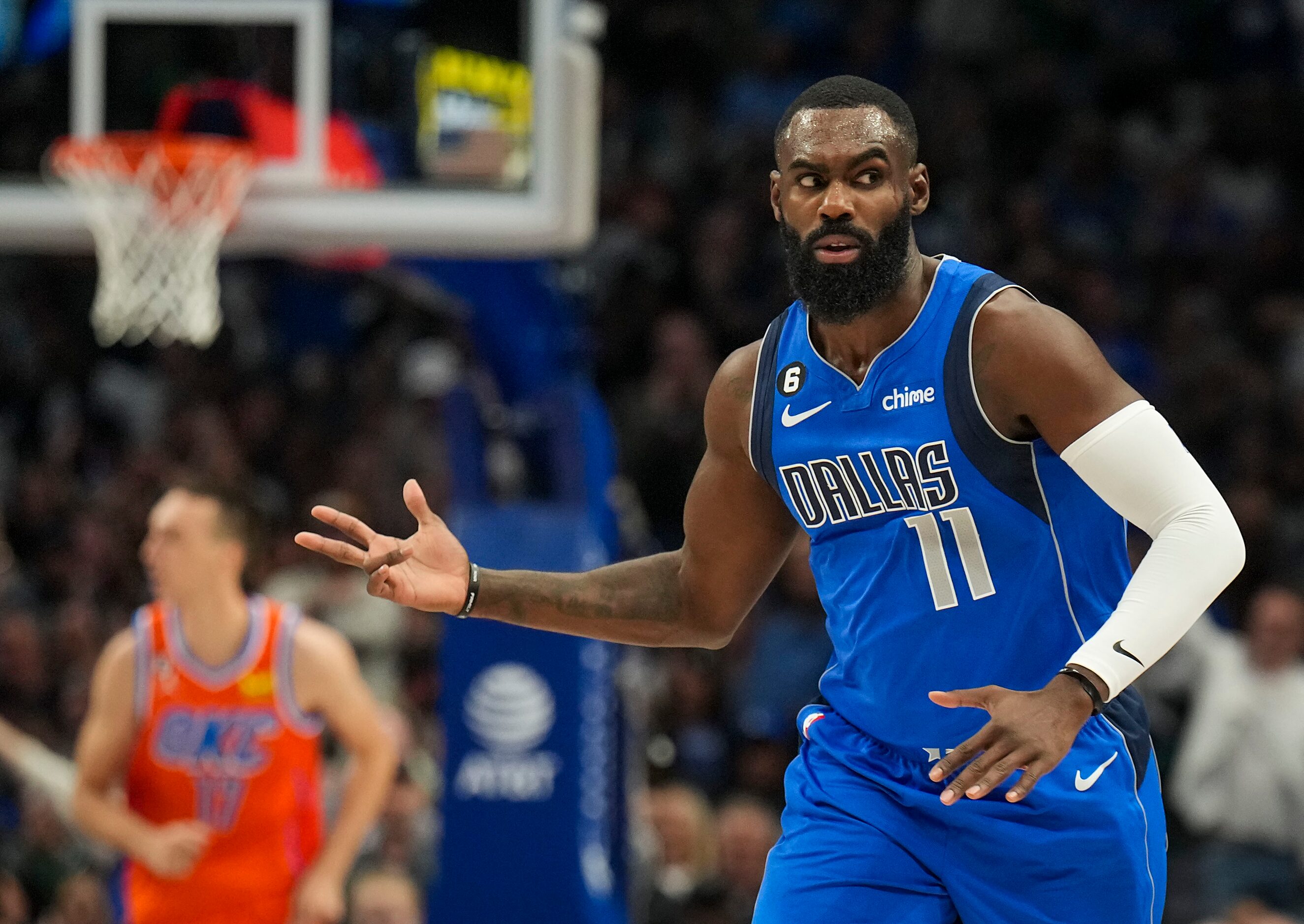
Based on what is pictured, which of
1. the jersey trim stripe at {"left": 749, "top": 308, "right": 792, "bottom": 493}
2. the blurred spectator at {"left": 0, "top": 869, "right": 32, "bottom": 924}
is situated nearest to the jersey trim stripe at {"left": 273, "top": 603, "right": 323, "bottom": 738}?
the blurred spectator at {"left": 0, "top": 869, "right": 32, "bottom": 924}

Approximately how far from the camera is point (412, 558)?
12.1 feet

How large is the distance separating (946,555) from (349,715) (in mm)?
2927

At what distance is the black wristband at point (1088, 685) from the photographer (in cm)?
300

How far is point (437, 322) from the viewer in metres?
12.0

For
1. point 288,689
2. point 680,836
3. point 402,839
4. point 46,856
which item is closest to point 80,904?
point 46,856

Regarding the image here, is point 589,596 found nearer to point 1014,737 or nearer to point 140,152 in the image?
point 1014,737

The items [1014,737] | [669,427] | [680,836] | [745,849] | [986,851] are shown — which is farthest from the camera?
[669,427]

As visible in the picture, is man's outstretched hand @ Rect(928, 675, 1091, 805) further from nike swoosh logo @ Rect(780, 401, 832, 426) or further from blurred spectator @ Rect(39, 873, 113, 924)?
blurred spectator @ Rect(39, 873, 113, 924)

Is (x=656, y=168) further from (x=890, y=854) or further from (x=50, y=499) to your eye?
(x=890, y=854)

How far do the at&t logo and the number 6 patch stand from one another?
3.57 m

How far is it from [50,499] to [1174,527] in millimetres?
8879

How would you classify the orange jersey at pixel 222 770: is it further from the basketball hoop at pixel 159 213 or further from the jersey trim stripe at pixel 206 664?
the basketball hoop at pixel 159 213

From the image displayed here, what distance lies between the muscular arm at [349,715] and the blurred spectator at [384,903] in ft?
→ 4.90

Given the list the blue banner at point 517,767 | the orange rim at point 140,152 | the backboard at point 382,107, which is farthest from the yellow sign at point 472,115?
the blue banner at point 517,767
